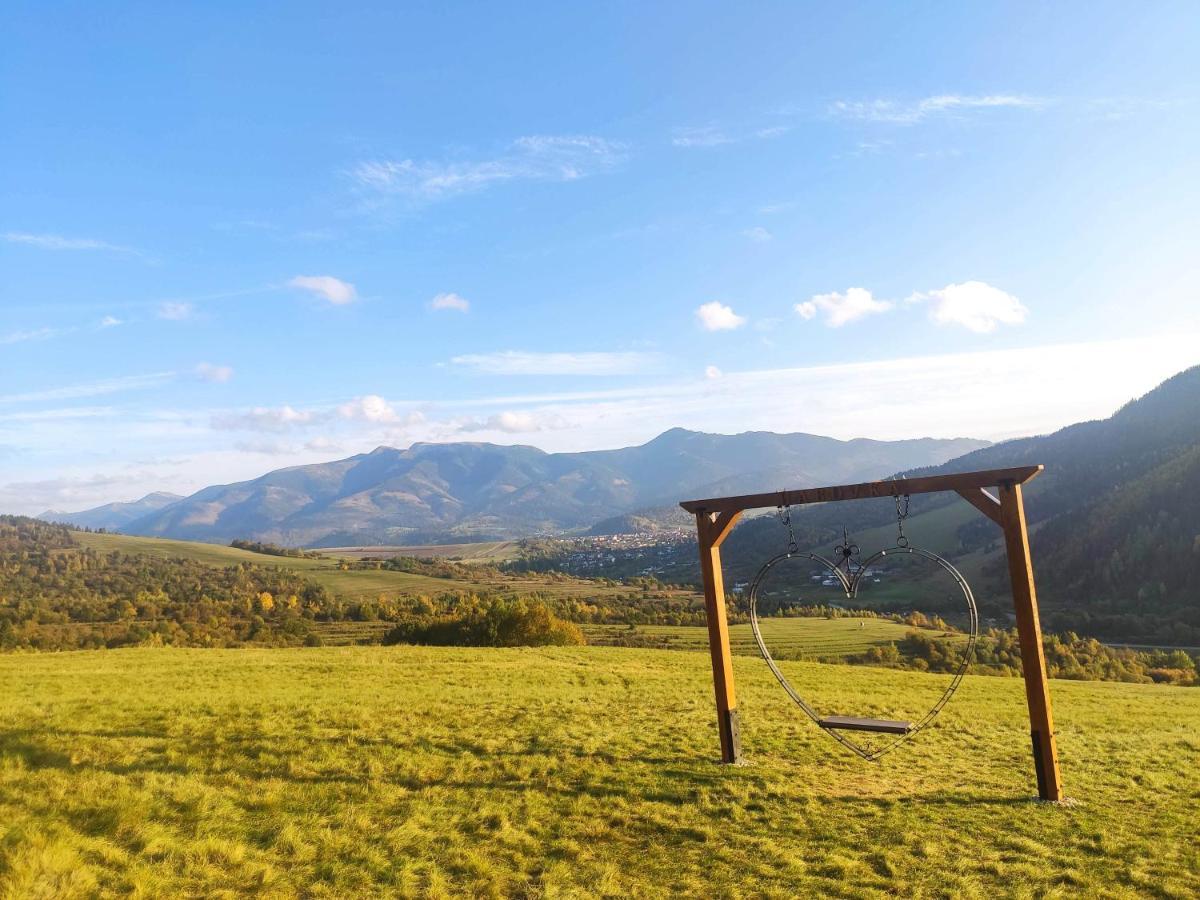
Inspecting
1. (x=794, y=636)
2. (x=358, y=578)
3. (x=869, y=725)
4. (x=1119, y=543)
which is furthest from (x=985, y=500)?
(x=1119, y=543)

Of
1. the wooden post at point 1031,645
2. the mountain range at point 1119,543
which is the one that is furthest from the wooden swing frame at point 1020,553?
the mountain range at point 1119,543

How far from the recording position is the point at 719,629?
1355 centimetres

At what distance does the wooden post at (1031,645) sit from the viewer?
11.1 m

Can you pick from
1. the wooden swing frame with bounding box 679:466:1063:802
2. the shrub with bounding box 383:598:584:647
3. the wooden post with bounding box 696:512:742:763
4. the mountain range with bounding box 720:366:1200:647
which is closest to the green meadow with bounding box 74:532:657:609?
the mountain range with bounding box 720:366:1200:647

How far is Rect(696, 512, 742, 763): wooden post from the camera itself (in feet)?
43.5

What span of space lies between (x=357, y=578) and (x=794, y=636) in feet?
356

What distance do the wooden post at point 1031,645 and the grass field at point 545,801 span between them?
0.54 metres

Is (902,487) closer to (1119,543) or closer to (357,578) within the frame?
(357,578)

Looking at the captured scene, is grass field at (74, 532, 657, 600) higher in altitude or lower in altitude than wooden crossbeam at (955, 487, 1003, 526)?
lower

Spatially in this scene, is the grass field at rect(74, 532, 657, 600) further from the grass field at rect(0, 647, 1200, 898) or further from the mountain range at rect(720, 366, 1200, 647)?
the grass field at rect(0, 647, 1200, 898)

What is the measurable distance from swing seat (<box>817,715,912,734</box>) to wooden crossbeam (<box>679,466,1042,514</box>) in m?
3.93

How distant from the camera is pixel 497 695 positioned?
19.6m

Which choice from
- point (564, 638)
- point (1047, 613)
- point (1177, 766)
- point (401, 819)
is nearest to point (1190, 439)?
point (1047, 613)

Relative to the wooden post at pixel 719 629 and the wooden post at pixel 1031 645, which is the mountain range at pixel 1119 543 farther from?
the wooden post at pixel 719 629
